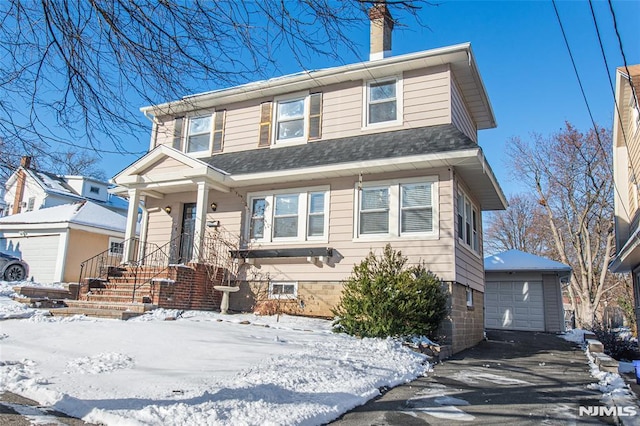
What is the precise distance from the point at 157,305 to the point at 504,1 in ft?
27.8

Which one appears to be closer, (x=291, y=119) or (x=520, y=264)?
(x=291, y=119)

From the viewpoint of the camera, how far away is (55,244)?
59.1 ft

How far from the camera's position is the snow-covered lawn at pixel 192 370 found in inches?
153

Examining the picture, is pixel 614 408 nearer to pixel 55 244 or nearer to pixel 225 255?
pixel 225 255

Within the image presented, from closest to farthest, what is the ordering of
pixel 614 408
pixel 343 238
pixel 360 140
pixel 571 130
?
pixel 614 408
pixel 343 238
pixel 360 140
pixel 571 130

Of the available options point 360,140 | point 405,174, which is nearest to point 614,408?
point 405,174

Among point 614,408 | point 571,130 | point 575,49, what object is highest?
point 571,130

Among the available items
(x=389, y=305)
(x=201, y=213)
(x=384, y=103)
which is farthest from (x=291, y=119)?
(x=389, y=305)

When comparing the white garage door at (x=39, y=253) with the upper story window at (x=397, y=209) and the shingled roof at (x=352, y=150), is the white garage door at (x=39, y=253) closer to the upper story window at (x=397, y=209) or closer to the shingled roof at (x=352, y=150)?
the shingled roof at (x=352, y=150)

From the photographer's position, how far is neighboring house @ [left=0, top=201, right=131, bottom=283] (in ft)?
58.2

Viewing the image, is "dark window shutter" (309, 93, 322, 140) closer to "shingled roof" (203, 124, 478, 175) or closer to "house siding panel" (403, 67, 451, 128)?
"shingled roof" (203, 124, 478, 175)

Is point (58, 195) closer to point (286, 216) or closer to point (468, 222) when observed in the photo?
point (286, 216)

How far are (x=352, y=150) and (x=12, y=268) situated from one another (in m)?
13.5

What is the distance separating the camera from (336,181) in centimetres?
1113
